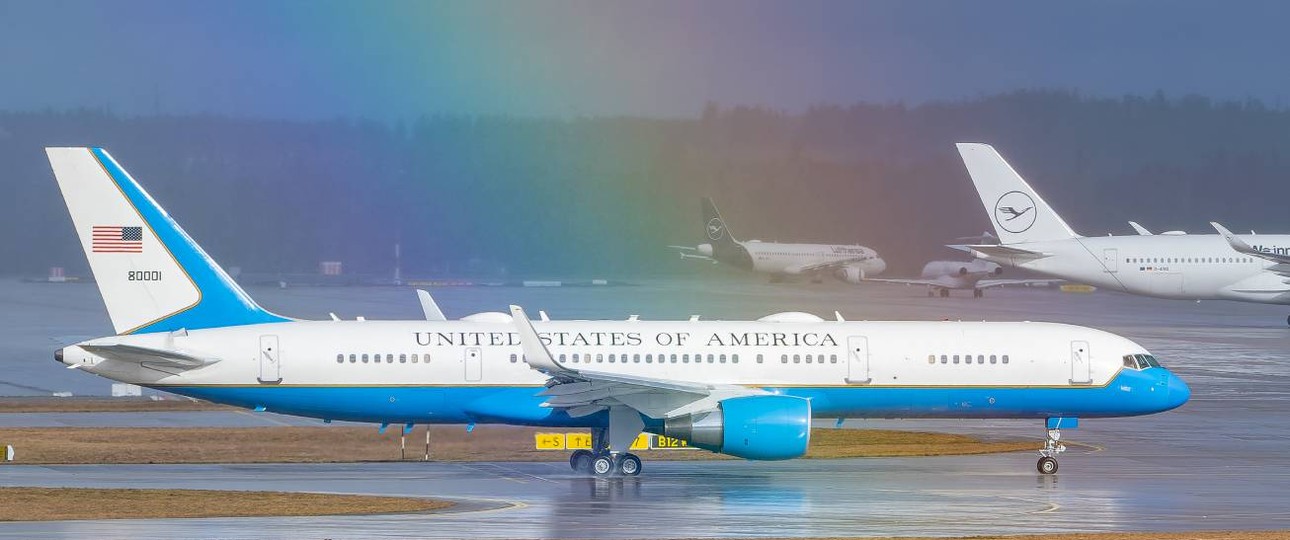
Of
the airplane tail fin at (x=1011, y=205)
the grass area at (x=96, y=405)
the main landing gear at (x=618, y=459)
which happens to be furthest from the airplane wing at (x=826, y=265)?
the main landing gear at (x=618, y=459)

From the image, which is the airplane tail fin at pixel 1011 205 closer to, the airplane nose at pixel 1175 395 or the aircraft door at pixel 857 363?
the airplane nose at pixel 1175 395

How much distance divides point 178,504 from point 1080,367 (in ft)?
62.5

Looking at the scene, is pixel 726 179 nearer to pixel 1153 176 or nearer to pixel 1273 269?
pixel 1153 176

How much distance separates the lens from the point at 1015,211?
87625 millimetres

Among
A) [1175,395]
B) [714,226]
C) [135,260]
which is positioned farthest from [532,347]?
[714,226]

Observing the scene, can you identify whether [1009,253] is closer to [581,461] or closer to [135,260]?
[581,461]

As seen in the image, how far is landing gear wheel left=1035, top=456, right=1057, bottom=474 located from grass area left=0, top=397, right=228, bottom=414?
2322 centimetres

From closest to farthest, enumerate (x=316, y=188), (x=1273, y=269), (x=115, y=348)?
(x=115, y=348), (x=1273, y=269), (x=316, y=188)

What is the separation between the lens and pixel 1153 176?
Result: 13662cm

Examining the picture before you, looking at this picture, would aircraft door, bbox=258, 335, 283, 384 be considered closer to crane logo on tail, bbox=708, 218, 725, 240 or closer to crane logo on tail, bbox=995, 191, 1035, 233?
crane logo on tail, bbox=995, 191, 1035, 233

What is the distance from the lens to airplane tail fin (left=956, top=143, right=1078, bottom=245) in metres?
87.3

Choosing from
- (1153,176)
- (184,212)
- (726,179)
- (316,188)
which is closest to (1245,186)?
(1153,176)

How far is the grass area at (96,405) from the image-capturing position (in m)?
46.1

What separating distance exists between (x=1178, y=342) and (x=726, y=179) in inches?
2665
